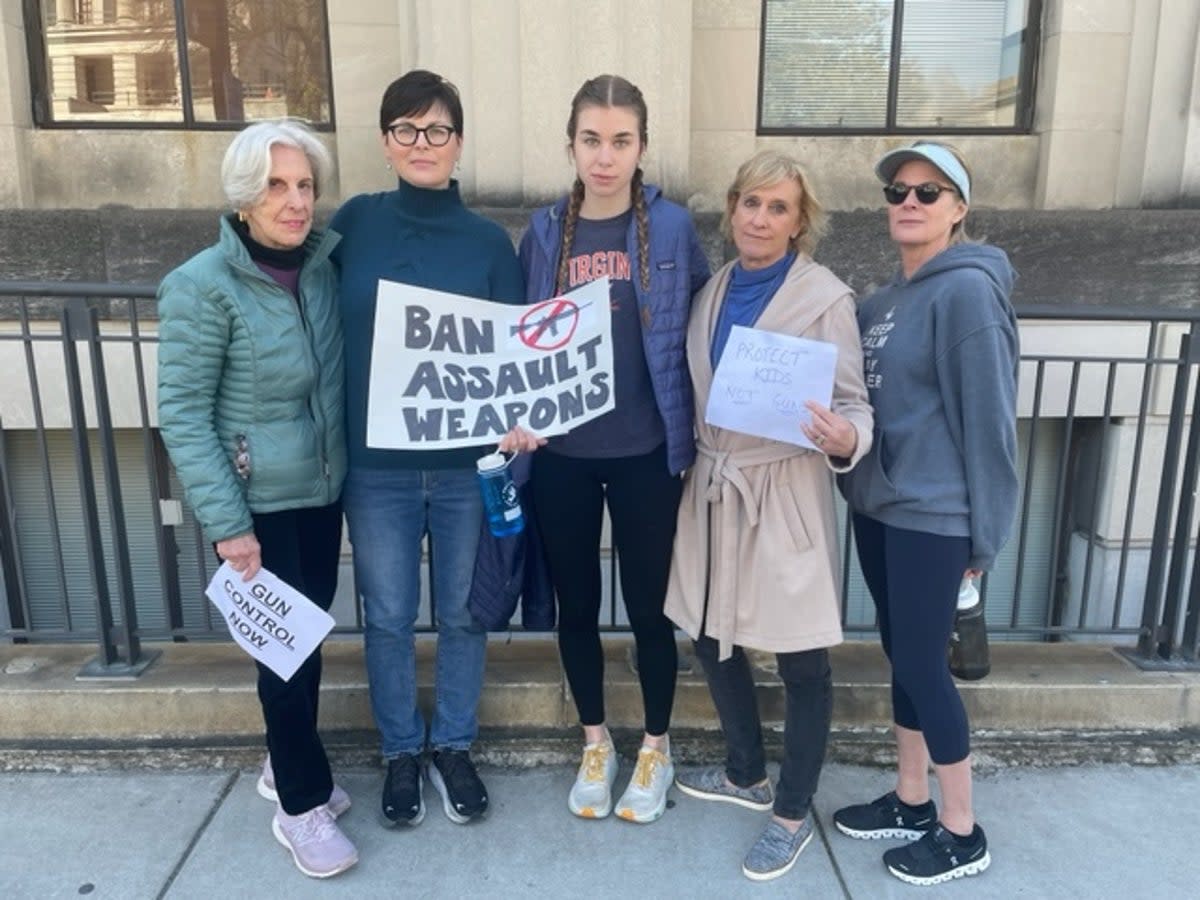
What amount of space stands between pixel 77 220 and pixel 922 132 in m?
5.09

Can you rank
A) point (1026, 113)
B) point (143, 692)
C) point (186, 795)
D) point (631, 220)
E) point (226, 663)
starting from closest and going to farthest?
1. point (631, 220)
2. point (186, 795)
3. point (143, 692)
4. point (226, 663)
5. point (1026, 113)

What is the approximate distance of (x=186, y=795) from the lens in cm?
301

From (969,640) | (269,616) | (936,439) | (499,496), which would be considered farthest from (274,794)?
(936,439)

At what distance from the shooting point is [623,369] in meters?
2.55

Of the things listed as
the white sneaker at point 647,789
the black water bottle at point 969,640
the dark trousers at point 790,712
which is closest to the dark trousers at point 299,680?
the white sneaker at point 647,789

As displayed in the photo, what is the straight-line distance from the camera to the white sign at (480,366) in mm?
2488

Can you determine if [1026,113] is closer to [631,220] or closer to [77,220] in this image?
[631,220]

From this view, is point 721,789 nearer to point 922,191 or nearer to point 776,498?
point 776,498

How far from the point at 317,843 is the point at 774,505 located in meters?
1.70

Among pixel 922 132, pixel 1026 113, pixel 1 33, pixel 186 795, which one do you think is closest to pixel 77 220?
pixel 1 33

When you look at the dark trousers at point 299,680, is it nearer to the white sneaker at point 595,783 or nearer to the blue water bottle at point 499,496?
the blue water bottle at point 499,496

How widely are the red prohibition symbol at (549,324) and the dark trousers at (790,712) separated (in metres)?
1.01

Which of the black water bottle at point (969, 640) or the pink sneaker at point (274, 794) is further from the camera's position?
the pink sneaker at point (274, 794)

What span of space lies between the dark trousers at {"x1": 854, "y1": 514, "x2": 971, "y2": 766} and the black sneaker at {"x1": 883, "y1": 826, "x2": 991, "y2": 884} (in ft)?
0.99
